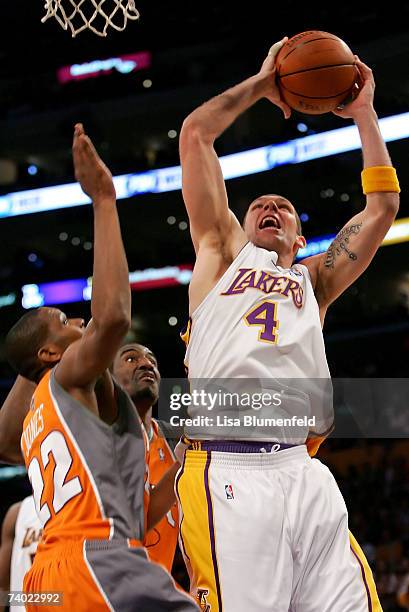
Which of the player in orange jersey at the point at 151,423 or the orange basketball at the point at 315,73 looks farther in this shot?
the player in orange jersey at the point at 151,423

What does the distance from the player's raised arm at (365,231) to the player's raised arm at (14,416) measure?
128 centimetres

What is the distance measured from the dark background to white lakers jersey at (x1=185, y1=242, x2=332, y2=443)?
35.6 ft

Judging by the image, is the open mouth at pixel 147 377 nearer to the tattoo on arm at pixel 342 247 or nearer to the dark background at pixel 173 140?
the tattoo on arm at pixel 342 247

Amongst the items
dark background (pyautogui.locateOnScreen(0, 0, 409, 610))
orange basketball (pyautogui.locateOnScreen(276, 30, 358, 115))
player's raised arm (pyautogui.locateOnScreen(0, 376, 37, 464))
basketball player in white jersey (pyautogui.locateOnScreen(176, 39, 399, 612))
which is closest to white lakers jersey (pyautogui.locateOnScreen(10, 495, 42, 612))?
player's raised arm (pyautogui.locateOnScreen(0, 376, 37, 464))

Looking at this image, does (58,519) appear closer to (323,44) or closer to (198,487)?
(198,487)

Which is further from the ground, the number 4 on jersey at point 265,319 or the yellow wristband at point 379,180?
the yellow wristband at point 379,180

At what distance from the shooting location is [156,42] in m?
19.0

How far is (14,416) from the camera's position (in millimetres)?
3566

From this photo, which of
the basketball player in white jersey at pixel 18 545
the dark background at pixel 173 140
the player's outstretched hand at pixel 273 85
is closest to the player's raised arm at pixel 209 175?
the player's outstretched hand at pixel 273 85

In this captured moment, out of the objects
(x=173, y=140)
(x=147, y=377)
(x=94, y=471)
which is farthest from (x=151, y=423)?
(x=173, y=140)

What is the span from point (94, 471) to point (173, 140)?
16.9 metres

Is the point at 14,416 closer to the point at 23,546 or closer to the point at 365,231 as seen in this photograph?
the point at 365,231

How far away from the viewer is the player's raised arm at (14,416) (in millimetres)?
3562

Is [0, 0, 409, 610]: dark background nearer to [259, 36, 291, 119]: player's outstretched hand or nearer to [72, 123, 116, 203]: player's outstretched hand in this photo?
[259, 36, 291, 119]: player's outstretched hand
